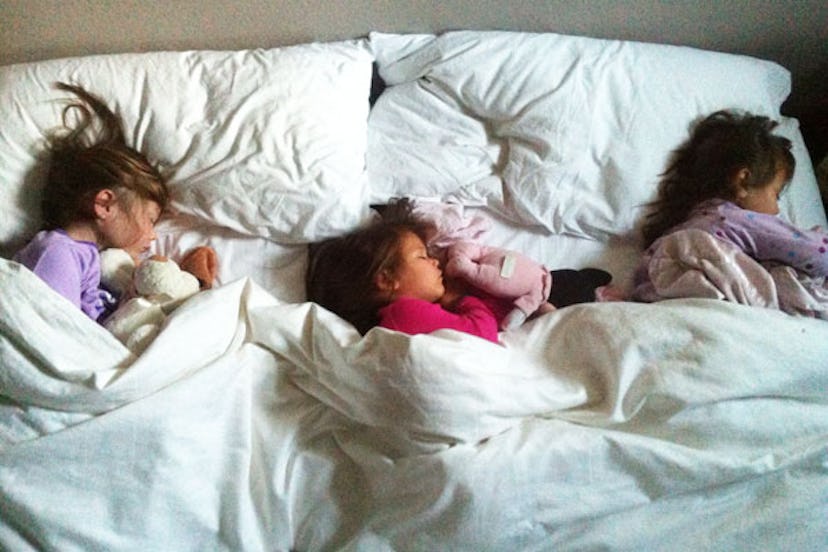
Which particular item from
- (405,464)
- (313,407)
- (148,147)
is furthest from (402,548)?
Result: (148,147)

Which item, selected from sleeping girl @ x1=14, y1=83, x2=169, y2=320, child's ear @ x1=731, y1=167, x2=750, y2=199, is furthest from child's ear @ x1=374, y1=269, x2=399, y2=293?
child's ear @ x1=731, y1=167, x2=750, y2=199

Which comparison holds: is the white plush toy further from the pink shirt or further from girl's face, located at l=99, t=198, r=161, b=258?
the pink shirt

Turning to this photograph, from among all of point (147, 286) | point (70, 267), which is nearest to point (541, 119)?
point (147, 286)

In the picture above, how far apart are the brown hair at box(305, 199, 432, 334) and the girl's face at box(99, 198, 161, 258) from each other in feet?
1.00

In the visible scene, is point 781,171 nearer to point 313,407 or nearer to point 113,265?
point 313,407

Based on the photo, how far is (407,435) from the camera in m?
0.91

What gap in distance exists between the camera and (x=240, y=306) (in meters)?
1.04

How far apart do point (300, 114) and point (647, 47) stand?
2.36 feet

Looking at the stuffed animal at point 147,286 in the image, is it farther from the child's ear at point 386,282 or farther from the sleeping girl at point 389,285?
the child's ear at point 386,282

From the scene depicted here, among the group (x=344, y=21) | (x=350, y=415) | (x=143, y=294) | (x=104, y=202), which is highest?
(x=344, y=21)

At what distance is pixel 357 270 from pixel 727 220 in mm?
678

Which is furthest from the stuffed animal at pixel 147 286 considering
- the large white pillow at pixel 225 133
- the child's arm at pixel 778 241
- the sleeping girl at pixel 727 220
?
the child's arm at pixel 778 241

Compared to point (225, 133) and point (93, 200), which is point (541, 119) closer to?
point (225, 133)

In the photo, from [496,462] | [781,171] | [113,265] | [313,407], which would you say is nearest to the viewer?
[496,462]
